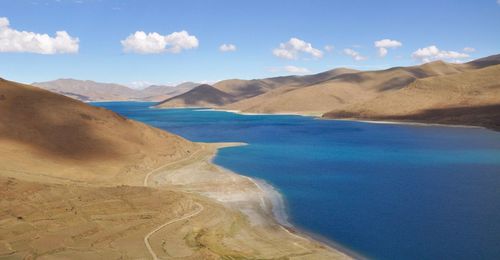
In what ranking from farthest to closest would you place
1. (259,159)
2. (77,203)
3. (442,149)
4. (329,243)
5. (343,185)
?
(442,149)
(259,159)
(343,185)
(77,203)
(329,243)

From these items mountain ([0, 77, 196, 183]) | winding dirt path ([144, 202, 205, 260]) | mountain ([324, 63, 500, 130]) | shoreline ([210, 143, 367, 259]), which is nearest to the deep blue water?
shoreline ([210, 143, 367, 259])

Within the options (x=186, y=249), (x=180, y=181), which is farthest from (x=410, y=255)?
(x=180, y=181)

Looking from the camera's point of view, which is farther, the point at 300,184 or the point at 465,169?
the point at 465,169

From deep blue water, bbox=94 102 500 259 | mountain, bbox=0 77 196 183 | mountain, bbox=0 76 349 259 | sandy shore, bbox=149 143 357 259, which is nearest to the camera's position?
mountain, bbox=0 76 349 259

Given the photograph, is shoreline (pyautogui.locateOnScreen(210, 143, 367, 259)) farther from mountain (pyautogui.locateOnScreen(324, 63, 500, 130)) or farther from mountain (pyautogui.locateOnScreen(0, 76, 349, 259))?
mountain (pyautogui.locateOnScreen(324, 63, 500, 130))

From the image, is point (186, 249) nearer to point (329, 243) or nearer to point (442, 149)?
point (329, 243)

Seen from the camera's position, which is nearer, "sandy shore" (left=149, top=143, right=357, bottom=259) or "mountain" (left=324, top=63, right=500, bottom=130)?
"sandy shore" (left=149, top=143, right=357, bottom=259)

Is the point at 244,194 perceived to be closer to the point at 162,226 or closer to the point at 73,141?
the point at 162,226

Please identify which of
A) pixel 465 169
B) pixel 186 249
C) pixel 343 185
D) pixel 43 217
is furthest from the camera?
pixel 465 169

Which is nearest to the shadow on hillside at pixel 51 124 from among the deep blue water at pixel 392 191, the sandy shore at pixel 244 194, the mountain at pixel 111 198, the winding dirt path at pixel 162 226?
the mountain at pixel 111 198
